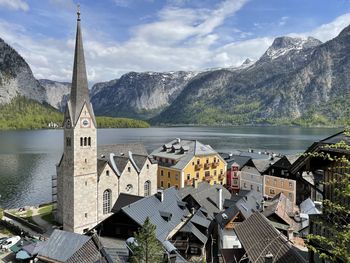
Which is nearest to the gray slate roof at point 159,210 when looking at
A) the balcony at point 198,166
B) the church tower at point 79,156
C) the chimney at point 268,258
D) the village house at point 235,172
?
the church tower at point 79,156

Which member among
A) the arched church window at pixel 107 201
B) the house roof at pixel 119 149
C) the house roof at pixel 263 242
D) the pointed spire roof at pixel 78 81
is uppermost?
the pointed spire roof at pixel 78 81

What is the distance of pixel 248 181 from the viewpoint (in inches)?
2783

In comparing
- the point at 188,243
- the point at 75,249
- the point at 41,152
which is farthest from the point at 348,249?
the point at 41,152

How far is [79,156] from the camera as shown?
46.0 m

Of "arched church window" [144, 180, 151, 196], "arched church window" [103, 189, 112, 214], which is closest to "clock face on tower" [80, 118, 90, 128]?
"arched church window" [103, 189, 112, 214]

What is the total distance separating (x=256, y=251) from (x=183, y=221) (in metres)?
20.8

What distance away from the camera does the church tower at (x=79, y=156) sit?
4566 centimetres

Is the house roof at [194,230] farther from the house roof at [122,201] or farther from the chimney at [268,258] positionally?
the chimney at [268,258]

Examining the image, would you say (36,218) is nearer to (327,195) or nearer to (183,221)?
(183,221)

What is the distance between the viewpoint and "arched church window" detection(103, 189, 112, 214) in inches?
2013

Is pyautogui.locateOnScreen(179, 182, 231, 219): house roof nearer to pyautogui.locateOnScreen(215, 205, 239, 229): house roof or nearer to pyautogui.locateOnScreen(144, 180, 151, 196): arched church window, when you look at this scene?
pyautogui.locateOnScreen(215, 205, 239, 229): house roof

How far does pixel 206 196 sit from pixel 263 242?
28.6 m

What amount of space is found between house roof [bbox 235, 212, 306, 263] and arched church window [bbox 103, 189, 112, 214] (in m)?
29.9

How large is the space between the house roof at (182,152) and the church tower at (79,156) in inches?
831
